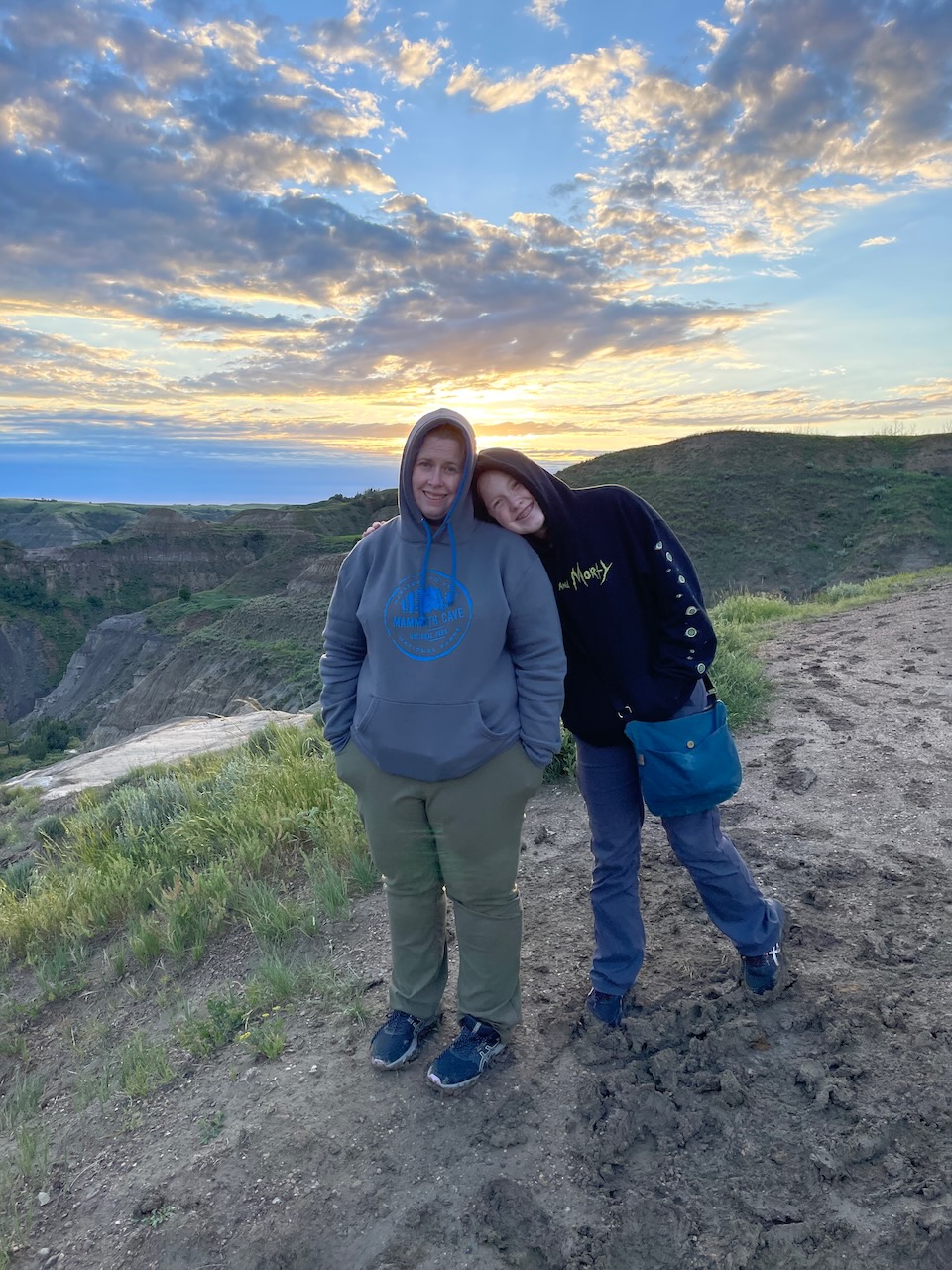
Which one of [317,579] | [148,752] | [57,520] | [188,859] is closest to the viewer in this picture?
[188,859]

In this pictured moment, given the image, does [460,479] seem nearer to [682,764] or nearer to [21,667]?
[682,764]

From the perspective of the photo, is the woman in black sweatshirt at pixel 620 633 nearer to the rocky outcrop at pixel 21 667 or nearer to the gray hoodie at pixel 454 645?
the gray hoodie at pixel 454 645

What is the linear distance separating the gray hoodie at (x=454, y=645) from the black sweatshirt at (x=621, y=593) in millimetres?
106

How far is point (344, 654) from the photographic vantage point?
8.22ft

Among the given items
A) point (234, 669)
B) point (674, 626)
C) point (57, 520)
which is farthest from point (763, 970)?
point (57, 520)

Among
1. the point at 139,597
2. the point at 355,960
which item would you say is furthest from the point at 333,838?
the point at 139,597

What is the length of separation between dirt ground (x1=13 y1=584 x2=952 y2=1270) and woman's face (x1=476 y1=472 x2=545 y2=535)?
64.3 inches

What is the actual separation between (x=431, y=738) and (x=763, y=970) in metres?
1.41

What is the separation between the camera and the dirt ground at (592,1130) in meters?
1.97

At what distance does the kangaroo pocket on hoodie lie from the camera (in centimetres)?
223

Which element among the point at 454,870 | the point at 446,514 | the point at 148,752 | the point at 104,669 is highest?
the point at 446,514

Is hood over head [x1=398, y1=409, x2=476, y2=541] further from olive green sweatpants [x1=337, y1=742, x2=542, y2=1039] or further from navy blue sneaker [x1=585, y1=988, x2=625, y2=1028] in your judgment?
navy blue sneaker [x1=585, y1=988, x2=625, y2=1028]

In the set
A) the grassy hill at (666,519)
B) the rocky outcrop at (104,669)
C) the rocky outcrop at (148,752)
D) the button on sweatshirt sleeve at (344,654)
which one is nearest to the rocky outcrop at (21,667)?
the grassy hill at (666,519)

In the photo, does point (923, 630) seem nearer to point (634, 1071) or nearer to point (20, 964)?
point (634, 1071)
